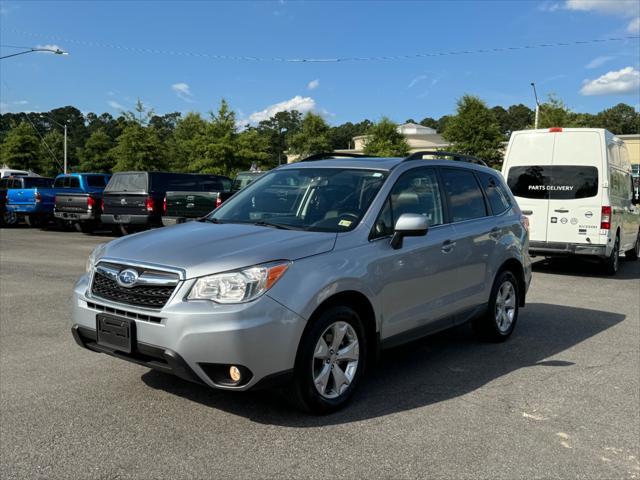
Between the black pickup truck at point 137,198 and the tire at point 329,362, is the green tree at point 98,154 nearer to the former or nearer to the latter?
the black pickup truck at point 137,198

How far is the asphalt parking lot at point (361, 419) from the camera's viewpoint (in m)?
3.43

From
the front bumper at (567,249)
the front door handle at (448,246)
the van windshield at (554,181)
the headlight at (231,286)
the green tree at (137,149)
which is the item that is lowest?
the front bumper at (567,249)

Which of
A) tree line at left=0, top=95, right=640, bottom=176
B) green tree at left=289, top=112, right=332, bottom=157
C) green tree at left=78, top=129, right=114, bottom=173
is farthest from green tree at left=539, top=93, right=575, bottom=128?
green tree at left=78, top=129, right=114, bottom=173

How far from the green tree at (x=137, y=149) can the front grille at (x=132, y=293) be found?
3854 cm

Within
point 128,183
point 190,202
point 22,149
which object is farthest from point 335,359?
point 22,149

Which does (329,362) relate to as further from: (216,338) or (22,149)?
(22,149)

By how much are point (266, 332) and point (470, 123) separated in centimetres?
4096

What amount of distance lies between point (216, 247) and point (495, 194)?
3.61 meters

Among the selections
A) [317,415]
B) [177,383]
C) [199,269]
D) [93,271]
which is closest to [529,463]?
[317,415]

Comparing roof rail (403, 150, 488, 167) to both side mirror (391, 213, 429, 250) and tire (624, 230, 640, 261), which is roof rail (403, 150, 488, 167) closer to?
side mirror (391, 213, 429, 250)

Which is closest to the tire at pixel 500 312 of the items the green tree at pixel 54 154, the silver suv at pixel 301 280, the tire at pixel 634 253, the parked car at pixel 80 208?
the silver suv at pixel 301 280

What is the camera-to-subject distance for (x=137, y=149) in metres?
41.8

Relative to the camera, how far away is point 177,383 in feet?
15.5

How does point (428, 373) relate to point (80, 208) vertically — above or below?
below
